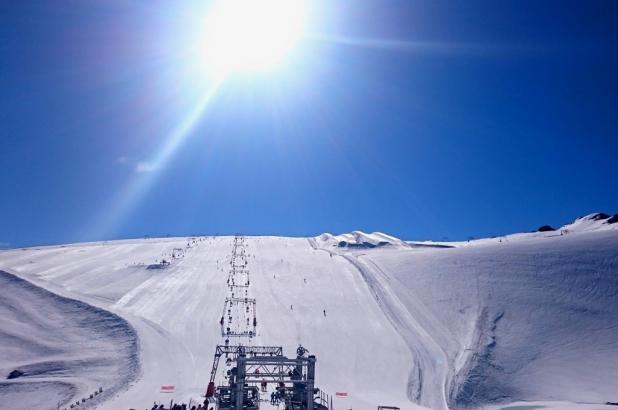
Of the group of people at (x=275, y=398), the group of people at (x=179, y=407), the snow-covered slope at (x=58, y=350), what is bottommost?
the group of people at (x=179, y=407)

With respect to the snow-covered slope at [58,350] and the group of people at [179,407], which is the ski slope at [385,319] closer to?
the snow-covered slope at [58,350]

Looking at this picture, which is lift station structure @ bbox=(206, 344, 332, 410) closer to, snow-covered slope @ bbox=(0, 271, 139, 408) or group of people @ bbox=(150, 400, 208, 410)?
group of people @ bbox=(150, 400, 208, 410)

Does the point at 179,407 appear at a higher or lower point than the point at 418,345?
lower

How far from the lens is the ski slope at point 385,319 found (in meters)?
43.1

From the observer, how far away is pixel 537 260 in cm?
7219

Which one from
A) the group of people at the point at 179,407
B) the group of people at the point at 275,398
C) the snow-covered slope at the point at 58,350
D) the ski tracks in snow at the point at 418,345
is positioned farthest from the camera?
the ski tracks in snow at the point at 418,345

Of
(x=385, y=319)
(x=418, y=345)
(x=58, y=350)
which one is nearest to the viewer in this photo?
(x=58, y=350)

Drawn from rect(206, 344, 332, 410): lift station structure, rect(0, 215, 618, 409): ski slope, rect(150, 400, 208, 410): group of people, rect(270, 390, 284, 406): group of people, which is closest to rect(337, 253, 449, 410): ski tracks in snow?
rect(0, 215, 618, 409): ski slope

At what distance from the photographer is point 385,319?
5928cm

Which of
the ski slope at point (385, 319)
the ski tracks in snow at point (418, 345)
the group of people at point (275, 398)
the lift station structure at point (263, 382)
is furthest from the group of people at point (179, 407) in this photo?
the ski tracks in snow at point (418, 345)

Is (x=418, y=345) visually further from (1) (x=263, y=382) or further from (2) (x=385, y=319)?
(1) (x=263, y=382)

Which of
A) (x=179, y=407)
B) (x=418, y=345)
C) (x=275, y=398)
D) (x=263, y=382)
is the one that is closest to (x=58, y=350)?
(x=179, y=407)

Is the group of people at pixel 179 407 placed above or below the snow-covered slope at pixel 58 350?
below

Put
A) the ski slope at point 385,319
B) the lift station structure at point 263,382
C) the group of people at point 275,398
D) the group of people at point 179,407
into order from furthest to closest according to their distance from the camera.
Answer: the ski slope at point 385,319 < the group of people at point 275,398 < the group of people at point 179,407 < the lift station structure at point 263,382
